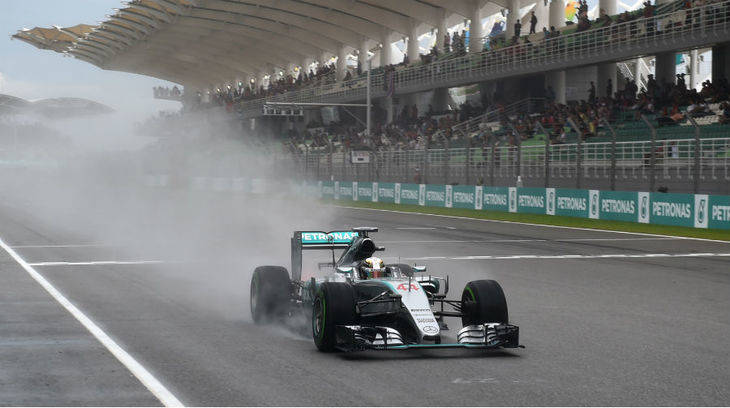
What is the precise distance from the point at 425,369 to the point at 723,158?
66.9ft

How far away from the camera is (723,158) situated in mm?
26484

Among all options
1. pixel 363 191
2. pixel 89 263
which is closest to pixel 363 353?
pixel 89 263

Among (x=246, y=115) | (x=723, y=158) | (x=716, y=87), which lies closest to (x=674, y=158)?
(x=723, y=158)

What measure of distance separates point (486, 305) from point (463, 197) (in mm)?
29593

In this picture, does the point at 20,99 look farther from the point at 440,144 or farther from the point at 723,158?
the point at 723,158

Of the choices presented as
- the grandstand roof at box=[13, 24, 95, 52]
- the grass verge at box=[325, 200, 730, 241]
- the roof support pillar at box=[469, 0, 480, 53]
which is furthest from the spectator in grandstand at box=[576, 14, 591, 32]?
the grandstand roof at box=[13, 24, 95, 52]

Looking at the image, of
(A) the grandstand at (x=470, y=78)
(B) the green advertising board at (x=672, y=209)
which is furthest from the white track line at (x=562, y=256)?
(A) the grandstand at (x=470, y=78)

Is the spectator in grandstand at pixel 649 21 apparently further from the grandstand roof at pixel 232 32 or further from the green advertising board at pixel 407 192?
the grandstand roof at pixel 232 32

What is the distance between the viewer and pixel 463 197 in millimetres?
38625

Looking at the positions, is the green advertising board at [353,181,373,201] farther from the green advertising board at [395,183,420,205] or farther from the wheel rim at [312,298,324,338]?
the wheel rim at [312,298,324,338]

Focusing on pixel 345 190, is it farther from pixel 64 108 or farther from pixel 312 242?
pixel 312 242

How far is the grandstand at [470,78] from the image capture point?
32.8 meters

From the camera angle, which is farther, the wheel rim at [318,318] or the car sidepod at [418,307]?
the wheel rim at [318,318]

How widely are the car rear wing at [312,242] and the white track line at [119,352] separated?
7.16 ft
